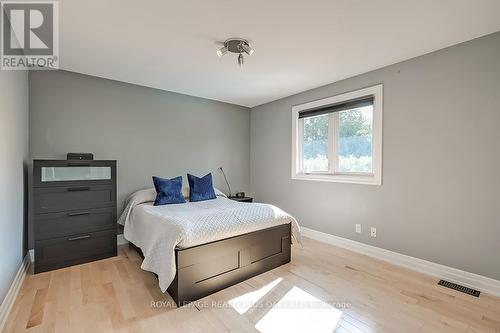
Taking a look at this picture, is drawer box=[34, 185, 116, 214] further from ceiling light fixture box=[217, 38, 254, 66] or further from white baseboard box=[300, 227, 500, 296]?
white baseboard box=[300, 227, 500, 296]

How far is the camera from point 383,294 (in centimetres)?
212

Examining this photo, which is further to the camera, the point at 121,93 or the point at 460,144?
the point at 121,93

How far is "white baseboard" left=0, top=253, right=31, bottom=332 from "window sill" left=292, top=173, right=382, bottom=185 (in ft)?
11.6

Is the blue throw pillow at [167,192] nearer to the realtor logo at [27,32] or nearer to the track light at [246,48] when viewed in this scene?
the realtor logo at [27,32]

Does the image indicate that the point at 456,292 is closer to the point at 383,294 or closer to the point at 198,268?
the point at 383,294

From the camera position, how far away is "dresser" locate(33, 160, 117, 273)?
2.53m

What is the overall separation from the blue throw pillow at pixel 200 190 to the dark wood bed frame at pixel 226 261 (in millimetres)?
1336

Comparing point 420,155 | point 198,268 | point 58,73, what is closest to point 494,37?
point 420,155

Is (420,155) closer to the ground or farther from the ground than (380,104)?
closer to the ground

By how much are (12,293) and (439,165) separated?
4.15 meters

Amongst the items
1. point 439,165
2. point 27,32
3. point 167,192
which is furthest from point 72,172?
point 439,165

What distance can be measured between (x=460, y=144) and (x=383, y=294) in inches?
64.3

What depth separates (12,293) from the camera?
1.99 metres

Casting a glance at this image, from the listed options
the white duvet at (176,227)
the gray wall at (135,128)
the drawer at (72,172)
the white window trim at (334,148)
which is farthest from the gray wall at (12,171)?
the white window trim at (334,148)
